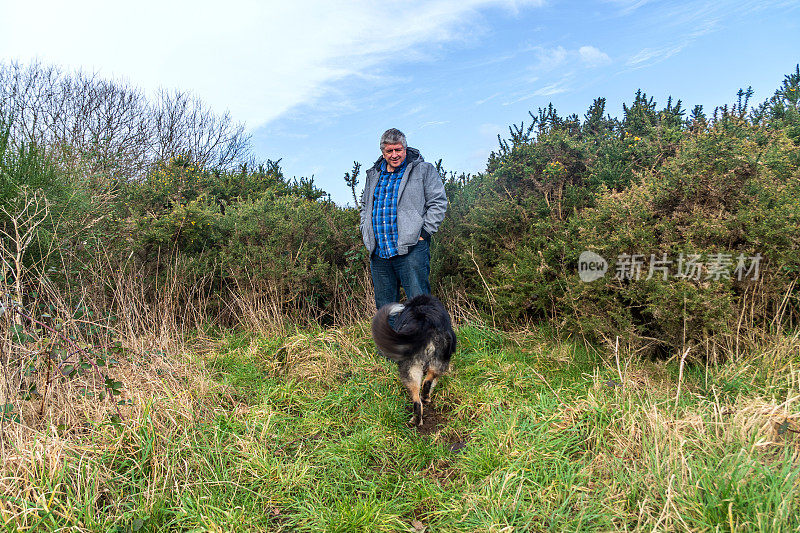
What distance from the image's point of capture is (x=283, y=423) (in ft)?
12.6

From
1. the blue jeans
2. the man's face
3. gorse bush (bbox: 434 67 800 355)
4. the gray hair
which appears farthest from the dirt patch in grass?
the gray hair

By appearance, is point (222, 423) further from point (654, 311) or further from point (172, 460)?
point (654, 311)

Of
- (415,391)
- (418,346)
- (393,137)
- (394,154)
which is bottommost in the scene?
(415,391)

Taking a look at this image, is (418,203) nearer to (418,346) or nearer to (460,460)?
(418,346)

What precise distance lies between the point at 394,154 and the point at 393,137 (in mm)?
175

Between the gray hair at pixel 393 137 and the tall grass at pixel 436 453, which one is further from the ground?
the gray hair at pixel 393 137

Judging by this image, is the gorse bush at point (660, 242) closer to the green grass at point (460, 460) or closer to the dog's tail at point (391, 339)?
the green grass at point (460, 460)

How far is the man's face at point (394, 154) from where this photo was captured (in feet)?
16.1

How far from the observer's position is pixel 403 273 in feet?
16.6

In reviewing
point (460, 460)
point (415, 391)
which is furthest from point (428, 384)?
point (460, 460)

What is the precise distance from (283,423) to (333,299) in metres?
3.04

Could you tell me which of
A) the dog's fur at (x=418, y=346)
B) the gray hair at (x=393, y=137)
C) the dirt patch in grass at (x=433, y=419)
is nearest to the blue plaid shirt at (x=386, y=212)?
the gray hair at (x=393, y=137)

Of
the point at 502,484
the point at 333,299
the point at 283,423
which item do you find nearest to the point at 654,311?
the point at 502,484

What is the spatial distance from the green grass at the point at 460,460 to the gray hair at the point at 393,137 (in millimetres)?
2505
